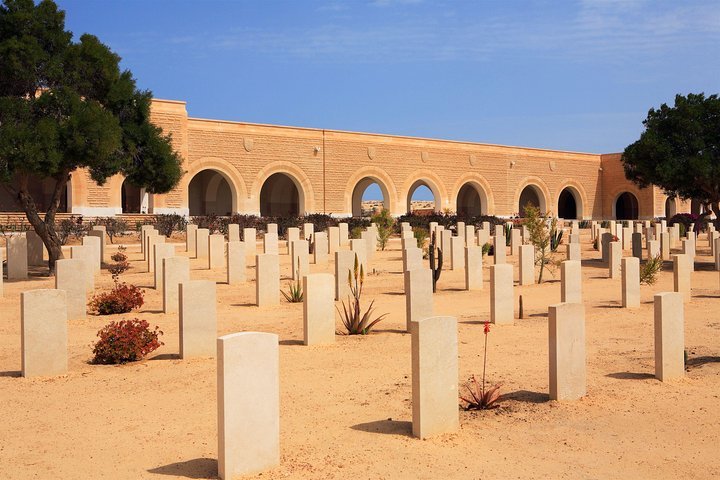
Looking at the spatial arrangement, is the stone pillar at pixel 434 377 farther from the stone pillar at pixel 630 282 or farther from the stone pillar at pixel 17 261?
the stone pillar at pixel 17 261

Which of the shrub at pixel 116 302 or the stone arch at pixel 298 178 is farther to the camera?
the stone arch at pixel 298 178

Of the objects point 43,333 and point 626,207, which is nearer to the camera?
point 43,333

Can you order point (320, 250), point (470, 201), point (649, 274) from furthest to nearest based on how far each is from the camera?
point (470, 201), point (320, 250), point (649, 274)

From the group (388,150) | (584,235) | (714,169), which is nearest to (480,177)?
(388,150)

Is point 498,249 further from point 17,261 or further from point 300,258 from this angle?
point 17,261

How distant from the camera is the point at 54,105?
45.2 ft

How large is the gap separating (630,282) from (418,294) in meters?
3.60

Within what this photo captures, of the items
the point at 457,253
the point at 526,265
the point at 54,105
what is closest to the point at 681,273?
the point at 526,265

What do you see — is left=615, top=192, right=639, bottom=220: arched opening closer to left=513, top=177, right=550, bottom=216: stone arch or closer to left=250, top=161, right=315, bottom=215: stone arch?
left=513, top=177, right=550, bottom=216: stone arch

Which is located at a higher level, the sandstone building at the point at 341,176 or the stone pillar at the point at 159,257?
the sandstone building at the point at 341,176

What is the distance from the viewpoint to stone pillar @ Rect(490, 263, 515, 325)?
8.57 meters

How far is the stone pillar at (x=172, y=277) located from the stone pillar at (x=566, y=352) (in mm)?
5569

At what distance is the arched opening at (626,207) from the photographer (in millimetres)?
44469

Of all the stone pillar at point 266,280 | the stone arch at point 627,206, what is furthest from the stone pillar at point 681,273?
the stone arch at point 627,206
